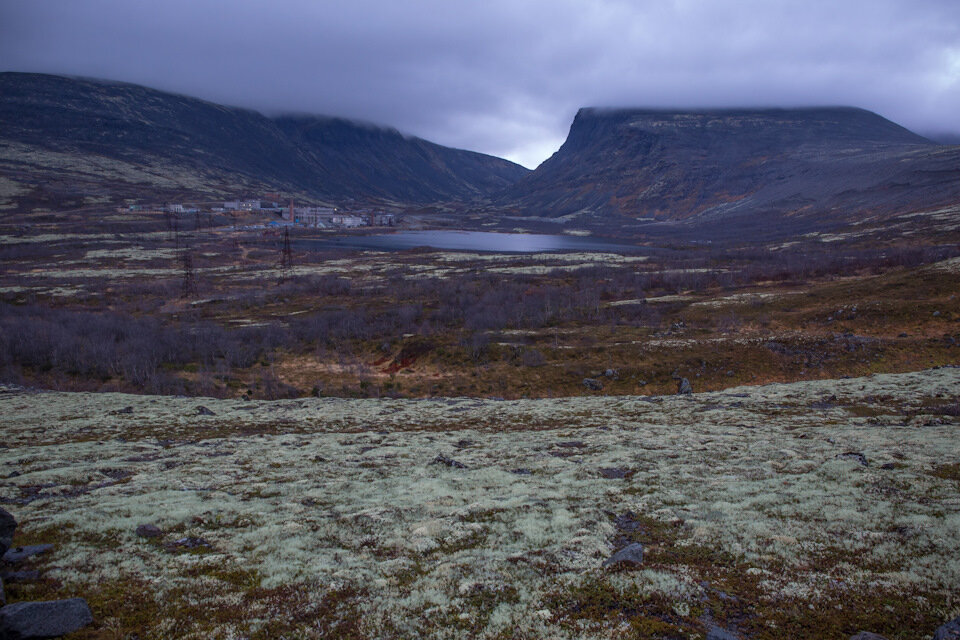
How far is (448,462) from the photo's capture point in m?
22.1

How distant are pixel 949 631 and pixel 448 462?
16.8 metres

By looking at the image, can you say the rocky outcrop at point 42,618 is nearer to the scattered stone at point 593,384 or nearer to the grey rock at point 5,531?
the grey rock at point 5,531

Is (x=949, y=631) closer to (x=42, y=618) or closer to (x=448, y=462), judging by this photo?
(x=42, y=618)

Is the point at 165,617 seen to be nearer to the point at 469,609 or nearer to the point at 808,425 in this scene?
the point at 469,609

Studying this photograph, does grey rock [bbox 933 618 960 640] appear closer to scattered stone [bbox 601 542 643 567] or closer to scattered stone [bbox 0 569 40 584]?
scattered stone [bbox 601 542 643 567]

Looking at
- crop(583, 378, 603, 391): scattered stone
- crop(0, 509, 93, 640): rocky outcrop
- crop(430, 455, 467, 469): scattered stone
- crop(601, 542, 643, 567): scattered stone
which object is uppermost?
crop(0, 509, 93, 640): rocky outcrop

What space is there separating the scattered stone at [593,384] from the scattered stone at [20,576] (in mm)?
41882

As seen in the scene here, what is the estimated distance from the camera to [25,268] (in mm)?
114312

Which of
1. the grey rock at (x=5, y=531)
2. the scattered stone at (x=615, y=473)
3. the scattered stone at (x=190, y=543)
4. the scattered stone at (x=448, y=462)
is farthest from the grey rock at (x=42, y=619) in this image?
the scattered stone at (x=615, y=473)

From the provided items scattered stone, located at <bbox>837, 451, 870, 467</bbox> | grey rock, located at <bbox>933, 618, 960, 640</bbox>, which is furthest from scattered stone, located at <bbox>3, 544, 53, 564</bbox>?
scattered stone, located at <bbox>837, 451, 870, 467</bbox>

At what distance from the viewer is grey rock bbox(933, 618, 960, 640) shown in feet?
26.1

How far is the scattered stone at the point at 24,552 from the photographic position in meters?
11.3

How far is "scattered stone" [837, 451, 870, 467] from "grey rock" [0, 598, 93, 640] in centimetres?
2291

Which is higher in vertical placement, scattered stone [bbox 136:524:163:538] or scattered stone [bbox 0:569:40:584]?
scattered stone [bbox 0:569:40:584]
